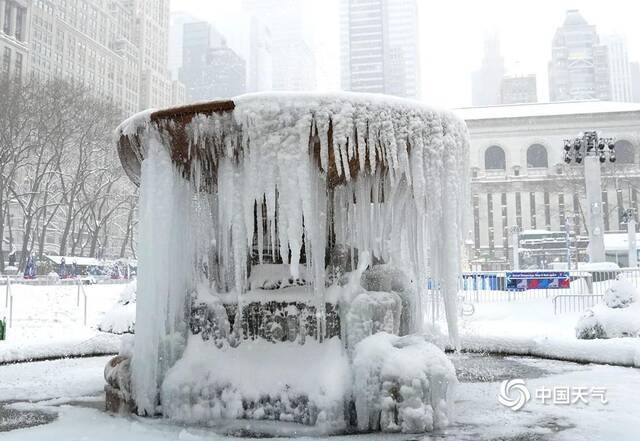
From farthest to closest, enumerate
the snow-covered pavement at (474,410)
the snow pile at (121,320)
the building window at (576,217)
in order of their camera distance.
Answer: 1. the building window at (576,217)
2. the snow pile at (121,320)
3. the snow-covered pavement at (474,410)

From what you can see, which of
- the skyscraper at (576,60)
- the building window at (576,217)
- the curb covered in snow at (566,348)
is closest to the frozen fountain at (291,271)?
the curb covered in snow at (566,348)

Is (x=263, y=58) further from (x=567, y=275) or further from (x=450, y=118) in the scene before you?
(x=450, y=118)

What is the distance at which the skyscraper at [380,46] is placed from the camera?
561 ft

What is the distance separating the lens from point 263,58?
568ft

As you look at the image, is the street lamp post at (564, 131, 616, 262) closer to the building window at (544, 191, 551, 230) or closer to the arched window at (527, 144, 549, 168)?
the building window at (544, 191, 551, 230)

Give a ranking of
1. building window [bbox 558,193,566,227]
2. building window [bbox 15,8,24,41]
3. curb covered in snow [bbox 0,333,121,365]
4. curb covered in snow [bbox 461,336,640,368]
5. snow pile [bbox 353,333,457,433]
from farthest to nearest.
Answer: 1. building window [bbox 15,8,24,41]
2. building window [bbox 558,193,566,227]
3. curb covered in snow [bbox 0,333,121,365]
4. curb covered in snow [bbox 461,336,640,368]
5. snow pile [bbox 353,333,457,433]

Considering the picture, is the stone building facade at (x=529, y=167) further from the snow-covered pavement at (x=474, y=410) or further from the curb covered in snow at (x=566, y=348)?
the snow-covered pavement at (x=474, y=410)

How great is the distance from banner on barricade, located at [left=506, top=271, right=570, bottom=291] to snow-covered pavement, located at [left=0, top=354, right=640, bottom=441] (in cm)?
1235

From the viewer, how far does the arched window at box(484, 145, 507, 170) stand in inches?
2741

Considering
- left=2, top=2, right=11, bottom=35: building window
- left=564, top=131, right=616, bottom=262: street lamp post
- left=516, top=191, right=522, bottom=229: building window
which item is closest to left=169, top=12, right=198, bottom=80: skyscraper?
left=2, top=2, right=11, bottom=35: building window

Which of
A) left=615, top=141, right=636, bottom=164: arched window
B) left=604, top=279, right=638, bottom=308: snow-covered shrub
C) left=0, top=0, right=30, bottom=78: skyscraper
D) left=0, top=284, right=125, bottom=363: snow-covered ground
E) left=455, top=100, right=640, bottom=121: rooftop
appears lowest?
left=0, top=284, right=125, bottom=363: snow-covered ground

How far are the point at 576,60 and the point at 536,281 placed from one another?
550ft

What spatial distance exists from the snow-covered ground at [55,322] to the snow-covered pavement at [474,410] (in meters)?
1.25

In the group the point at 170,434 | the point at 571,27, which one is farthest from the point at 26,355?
the point at 571,27
